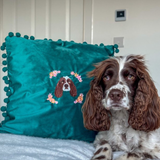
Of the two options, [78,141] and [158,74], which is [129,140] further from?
[158,74]

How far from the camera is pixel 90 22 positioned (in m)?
2.59

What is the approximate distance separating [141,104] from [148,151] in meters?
0.26

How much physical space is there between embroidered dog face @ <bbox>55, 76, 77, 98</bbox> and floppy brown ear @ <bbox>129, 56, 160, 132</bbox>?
416 mm

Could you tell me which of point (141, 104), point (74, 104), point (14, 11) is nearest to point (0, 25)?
point (14, 11)

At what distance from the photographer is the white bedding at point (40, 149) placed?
1104 millimetres

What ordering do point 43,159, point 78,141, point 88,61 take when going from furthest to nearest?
point 88,61, point 78,141, point 43,159

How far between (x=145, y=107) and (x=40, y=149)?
0.61 metres

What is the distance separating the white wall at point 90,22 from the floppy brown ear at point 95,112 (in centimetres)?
116

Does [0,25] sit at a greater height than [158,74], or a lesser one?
greater

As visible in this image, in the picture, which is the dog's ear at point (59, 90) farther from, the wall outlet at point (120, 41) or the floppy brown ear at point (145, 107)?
A: the wall outlet at point (120, 41)

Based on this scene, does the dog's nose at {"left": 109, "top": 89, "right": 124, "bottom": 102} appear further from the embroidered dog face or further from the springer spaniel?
the embroidered dog face

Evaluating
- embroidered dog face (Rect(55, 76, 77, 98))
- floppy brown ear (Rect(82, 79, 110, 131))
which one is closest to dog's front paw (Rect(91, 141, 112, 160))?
floppy brown ear (Rect(82, 79, 110, 131))

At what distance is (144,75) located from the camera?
1349 mm

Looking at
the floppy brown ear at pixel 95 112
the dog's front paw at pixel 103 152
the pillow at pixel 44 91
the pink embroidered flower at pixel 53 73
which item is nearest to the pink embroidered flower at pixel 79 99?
the pillow at pixel 44 91
